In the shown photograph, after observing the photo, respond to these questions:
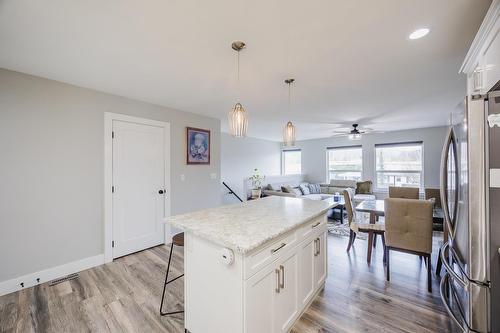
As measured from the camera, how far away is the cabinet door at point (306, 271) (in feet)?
5.82

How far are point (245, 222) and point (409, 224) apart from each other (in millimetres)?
2062

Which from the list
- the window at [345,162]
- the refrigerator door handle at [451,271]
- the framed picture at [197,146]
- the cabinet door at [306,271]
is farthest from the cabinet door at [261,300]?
the window at [345,162]

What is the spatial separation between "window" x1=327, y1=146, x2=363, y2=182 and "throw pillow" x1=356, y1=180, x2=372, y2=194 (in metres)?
0.53

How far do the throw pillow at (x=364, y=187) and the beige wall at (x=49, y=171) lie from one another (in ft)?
20.7

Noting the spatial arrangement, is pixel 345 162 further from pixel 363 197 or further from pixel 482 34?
pixel 482 34

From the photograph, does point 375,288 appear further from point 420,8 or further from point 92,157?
point 92,157

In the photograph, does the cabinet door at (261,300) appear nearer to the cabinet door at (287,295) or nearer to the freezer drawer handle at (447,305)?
the cabinet door at (287,295)

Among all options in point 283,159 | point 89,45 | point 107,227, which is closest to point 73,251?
point 107,227

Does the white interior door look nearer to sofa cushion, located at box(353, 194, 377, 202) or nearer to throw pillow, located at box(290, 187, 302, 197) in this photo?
throw pillow, located at box(290, 187, 302, 197)

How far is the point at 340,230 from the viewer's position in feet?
14.2

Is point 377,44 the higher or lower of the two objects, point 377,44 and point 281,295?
the higher

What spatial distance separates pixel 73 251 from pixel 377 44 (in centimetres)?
413

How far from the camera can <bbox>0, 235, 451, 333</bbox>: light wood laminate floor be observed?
1750 mm

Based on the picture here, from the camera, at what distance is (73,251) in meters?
2.64
